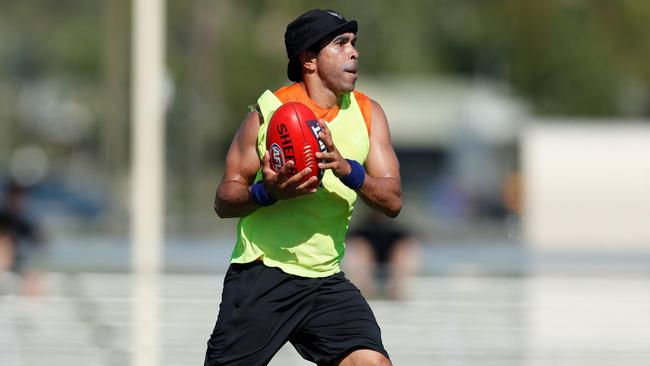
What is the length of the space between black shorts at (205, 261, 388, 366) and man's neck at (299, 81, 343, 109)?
59cm

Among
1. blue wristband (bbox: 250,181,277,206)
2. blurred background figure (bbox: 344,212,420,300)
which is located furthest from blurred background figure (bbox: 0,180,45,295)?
blue wristband (bbox: 250,181,277,206)

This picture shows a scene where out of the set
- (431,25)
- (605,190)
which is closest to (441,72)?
(431,25)

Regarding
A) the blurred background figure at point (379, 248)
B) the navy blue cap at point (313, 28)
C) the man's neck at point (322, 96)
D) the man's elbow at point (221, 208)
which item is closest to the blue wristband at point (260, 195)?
the man's elbow at point (221, 208)

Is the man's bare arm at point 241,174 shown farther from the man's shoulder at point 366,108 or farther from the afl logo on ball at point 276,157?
the man's shoulder at point 366,108

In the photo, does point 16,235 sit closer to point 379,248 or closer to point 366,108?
point 379,248

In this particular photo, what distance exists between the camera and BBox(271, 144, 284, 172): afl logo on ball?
469cm

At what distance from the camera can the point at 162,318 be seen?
8625 millimetres

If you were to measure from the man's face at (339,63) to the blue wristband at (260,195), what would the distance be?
0.46m

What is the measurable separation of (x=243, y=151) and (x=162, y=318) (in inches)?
149

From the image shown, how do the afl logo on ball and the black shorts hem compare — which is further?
the black shorts hem

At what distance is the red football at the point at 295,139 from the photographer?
463 cm

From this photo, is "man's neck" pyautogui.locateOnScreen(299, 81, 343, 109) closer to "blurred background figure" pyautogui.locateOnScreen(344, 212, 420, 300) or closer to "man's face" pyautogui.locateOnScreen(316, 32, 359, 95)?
"man's face" pyautogui.locateOnScreen(316, 32, 359, 95)

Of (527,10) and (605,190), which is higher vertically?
(527,10)

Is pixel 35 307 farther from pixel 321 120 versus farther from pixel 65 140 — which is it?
pixel 65 140
